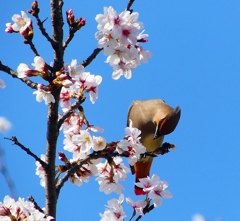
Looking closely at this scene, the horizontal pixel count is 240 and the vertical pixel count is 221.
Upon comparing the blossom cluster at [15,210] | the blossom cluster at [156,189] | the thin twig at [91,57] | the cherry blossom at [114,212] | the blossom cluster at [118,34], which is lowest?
the blossom cluster at [15,210]

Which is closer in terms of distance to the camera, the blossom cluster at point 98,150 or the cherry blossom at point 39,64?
the cherry blossom at point 39,64

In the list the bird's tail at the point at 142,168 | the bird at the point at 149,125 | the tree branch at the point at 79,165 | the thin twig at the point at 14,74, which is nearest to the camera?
the thin twig at the point at 14,74

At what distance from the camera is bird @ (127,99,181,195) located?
5.30 meters

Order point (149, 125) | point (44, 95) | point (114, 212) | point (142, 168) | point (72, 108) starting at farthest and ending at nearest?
point (142, 168)
point (149, 125)
point (114, 212)
point (72, 108)
point (44, 95)

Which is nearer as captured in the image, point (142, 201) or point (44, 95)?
point (44, 95)

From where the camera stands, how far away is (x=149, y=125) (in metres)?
5.69

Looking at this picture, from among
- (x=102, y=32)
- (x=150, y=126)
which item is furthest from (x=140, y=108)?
(x=102, y=32)

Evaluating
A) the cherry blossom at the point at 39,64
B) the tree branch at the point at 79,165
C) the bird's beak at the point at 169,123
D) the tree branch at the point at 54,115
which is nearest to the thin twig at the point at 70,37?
the tree branch at the point at 54,115

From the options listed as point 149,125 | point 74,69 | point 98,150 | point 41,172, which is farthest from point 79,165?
point 149,125

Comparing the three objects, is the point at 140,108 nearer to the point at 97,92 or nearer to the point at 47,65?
the point at 97,92

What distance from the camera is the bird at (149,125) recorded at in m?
5.30

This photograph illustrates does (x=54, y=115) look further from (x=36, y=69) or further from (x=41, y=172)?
(x=41, y=172)

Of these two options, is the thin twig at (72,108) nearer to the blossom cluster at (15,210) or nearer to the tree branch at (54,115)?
the tree branch at (54,115)

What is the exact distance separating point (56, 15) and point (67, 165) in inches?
31.5
